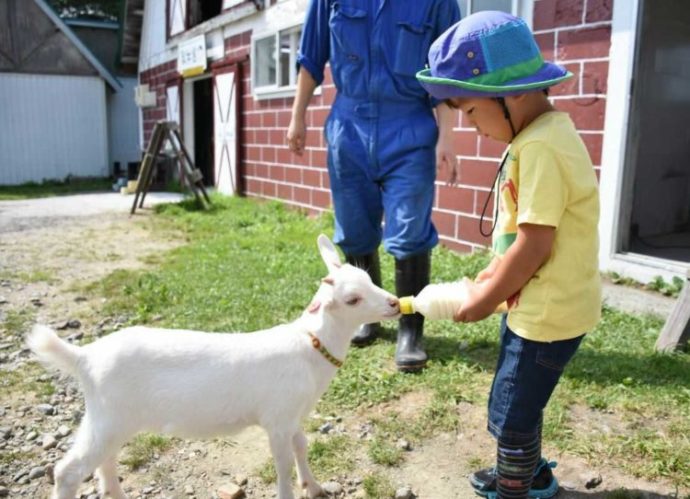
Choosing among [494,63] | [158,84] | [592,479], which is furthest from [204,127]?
[494,63]

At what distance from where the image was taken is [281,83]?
9711 millimetres

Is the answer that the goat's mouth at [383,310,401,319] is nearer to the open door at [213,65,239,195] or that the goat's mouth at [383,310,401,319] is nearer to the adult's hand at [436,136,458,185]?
the adult's hand at [436,136,458,185]

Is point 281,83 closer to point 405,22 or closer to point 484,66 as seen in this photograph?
point 405,22

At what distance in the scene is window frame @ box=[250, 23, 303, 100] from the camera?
365 inches

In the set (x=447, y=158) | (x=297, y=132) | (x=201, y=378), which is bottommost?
(x=201, y=378)

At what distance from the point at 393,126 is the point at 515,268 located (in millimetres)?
1839

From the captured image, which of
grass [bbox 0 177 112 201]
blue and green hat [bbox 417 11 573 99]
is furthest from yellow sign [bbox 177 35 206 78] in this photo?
blue and green hat [bbox 417 11 573 99]

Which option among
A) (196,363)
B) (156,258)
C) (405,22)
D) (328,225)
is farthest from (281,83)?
(196,363)

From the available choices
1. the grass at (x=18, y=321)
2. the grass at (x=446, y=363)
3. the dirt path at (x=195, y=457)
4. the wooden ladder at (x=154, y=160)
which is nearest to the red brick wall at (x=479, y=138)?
the grass at (x=446, y=363)

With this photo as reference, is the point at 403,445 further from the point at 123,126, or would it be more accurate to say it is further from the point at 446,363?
the point at 123,126

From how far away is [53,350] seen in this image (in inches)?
87.1

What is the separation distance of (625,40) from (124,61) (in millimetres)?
15847

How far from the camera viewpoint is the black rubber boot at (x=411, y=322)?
11.5ft

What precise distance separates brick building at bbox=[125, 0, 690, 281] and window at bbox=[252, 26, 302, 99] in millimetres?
19
